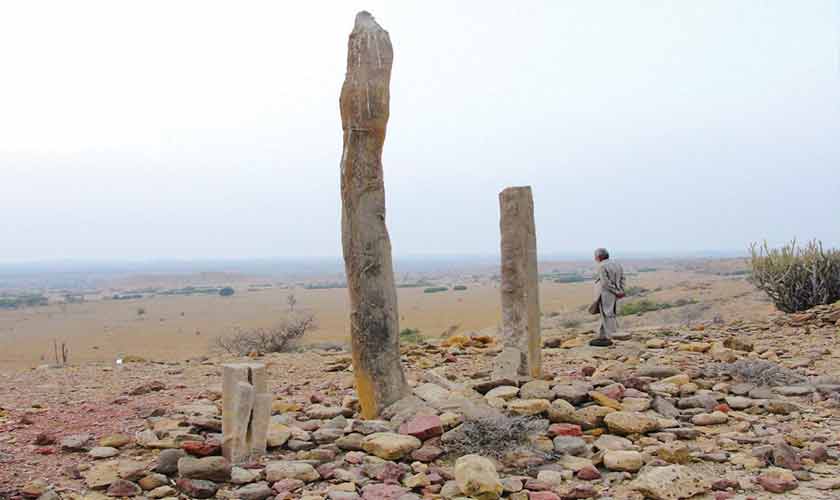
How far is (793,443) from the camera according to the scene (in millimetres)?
5977

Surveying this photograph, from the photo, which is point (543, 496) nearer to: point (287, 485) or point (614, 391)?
point (287, 485)

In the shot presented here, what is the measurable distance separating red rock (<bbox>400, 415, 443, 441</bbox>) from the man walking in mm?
6058

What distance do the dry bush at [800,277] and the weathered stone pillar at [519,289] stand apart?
869 cm

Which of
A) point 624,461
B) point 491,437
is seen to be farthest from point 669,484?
point 491,437

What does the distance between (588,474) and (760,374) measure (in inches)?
144

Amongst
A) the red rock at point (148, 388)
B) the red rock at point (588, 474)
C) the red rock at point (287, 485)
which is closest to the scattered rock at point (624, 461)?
the red rock at point (588, 474)

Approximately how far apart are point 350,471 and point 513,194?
4233mm

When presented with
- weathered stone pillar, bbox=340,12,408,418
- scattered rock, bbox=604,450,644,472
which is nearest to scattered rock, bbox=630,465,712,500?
scattered rock, bbox=604,450,644,472

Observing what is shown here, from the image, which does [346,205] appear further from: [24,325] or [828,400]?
[24,325]

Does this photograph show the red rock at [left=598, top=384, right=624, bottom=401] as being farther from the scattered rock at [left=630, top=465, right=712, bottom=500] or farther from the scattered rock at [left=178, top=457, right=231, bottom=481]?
the scattered rock at [left=178, top=457, right=231, bottom=481]

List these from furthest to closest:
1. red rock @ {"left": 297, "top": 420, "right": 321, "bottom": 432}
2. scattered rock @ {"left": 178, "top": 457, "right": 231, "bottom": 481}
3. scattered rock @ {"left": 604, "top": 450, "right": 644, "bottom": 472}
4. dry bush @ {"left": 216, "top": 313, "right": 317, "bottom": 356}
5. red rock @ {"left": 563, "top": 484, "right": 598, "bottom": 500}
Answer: dry bush @ {"left": 216, "top": 313, "right": 317, "bottom": 356}, red rock @ {"left": 297, "top": 420, "right": 321, "bottom": 432}, scattered rock @ {"left": 604, "top": 450, "right": 644, "bottom": 472}, scattered rock @ {"left": 178, "top": 457, "right": 231, "bottom": 481}, red rock @ {"left": 563, "top": 484, "right": 598, "bottom": 500}

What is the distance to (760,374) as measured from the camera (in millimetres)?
8039

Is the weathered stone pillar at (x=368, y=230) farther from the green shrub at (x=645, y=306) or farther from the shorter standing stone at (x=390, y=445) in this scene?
the green shrub at (x=645, y=306)

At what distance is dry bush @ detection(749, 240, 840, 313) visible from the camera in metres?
14.6
